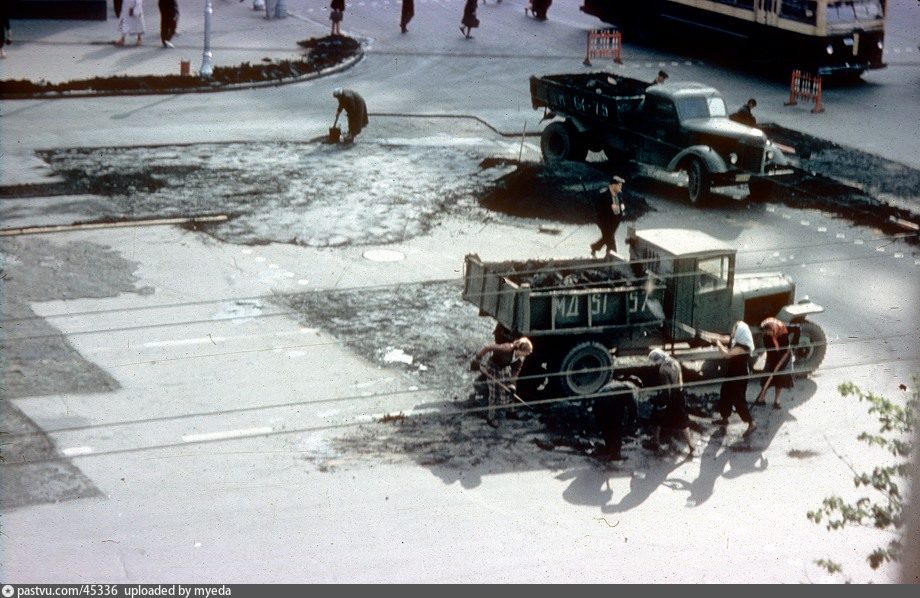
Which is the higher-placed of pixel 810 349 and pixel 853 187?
pixel 853 187

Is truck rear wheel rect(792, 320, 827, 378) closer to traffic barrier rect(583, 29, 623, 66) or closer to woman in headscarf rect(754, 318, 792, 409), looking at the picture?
woman in headscarf rect(754, 318, 792, 409)

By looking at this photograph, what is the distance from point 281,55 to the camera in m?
37.8

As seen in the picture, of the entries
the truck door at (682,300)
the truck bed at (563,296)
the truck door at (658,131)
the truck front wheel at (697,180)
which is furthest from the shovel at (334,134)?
the truck door at (682,300)

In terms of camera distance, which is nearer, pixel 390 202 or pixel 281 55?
pixel 390 202

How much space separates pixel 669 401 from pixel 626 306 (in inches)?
62.5

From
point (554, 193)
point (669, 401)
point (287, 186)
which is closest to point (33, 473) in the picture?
point (669, 401)

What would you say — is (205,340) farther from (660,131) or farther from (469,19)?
(469,19)

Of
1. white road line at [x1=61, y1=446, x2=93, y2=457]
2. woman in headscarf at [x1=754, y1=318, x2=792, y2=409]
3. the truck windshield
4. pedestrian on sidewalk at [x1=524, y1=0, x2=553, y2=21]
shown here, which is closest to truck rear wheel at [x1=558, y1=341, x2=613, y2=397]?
woman in headscarf at [x1=754, y1=318, x2=792, y2=409]

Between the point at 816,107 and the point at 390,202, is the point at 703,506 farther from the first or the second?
the point at 816,107

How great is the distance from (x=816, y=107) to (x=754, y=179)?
8.40m

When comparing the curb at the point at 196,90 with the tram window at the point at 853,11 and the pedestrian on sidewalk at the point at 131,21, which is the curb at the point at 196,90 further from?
the tram window at the point at 853,11

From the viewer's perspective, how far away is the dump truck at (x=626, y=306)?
18094mm

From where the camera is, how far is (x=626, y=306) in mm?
18469

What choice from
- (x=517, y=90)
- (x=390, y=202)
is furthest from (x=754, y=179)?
(x=517, y=90)
